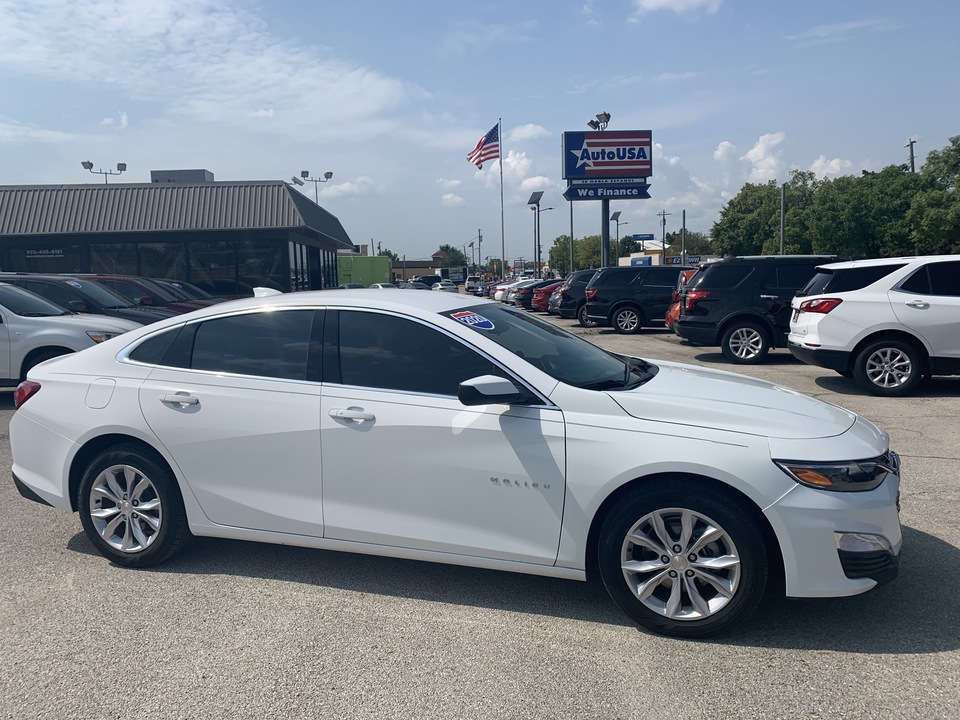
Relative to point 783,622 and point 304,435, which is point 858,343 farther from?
point 304,435

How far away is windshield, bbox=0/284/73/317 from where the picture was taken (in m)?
9.91

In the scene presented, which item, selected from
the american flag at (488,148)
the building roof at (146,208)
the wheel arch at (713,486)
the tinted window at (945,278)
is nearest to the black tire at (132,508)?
the wheel arch at (713,486)

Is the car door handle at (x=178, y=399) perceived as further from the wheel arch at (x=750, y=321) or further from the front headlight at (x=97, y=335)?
the wheel arch at (x=750, y=321)

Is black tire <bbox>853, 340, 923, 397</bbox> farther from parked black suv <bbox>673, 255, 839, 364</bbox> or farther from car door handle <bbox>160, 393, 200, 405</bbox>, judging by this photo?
car door handle <bbox>160, 393, 200, 405</bbox>

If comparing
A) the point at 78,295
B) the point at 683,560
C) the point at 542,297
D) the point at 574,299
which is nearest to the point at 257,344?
the point at 683,560

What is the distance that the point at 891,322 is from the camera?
9391mm

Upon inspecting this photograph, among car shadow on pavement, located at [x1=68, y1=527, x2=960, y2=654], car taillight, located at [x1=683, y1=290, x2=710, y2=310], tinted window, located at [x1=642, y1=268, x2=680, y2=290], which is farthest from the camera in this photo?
tinted window, located at [x1=642, y1=268, x2=680, y2=290]

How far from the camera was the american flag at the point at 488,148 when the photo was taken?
3778 centimetres

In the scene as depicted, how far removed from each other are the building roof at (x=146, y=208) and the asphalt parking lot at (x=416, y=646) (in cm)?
2334

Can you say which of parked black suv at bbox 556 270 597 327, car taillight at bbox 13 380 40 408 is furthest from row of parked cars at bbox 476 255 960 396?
parked black suv at bbox 556 270 597 327

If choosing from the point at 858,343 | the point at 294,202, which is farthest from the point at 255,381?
the point at 294,202

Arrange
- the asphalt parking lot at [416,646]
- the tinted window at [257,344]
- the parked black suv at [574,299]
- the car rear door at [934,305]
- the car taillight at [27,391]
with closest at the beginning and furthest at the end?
the asphalt parking lot at [416,646]
the tinted window at [257,344]
the car taillight at [27,391]
the car rear door at [934,305]
the parked black suv at [574,299]

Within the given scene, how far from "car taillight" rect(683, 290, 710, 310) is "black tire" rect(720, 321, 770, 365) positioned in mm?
697

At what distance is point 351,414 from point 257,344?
31.1 inches
